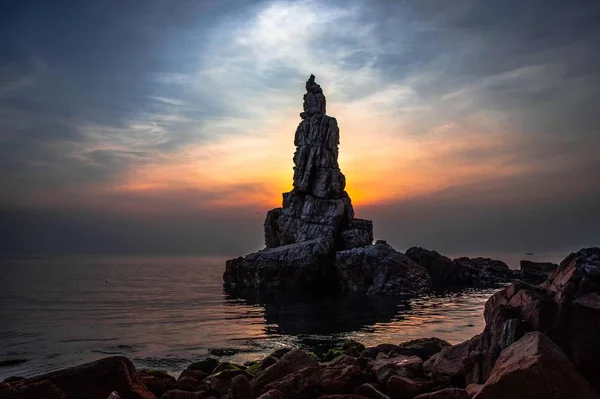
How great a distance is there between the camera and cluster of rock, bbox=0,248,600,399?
8.97 m

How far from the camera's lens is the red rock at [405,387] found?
39.0ft

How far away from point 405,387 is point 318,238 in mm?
68116

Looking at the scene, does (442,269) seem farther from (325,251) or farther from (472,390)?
(472,390)

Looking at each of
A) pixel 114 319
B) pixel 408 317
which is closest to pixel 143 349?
pixel 114 319

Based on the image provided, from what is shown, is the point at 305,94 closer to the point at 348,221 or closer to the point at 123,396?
the point at 348,221

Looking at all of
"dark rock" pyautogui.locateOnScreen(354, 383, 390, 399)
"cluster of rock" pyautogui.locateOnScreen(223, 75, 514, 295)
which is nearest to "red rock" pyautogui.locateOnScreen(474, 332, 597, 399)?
"dark rock" pyautogui.locateOnScreen(354, 383, 390, 399)

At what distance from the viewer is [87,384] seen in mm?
11555

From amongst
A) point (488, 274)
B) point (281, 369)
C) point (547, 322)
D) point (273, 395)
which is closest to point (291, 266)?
point (488, 274)

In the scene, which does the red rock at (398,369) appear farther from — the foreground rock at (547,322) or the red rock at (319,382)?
the red rock at (319,382)

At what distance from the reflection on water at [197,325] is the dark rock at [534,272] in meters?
15.8

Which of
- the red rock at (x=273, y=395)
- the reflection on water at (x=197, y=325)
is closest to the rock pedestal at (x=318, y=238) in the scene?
the reflection on water at (x=197, y=325)

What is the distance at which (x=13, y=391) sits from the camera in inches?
437

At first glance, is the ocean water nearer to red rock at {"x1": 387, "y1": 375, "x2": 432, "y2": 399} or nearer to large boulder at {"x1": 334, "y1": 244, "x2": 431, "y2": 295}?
large boulder at {"x1": 334, "y1": 244, "x2": 431, "y2": 295}

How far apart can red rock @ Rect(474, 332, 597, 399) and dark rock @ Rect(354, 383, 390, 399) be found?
2786 millimetres
